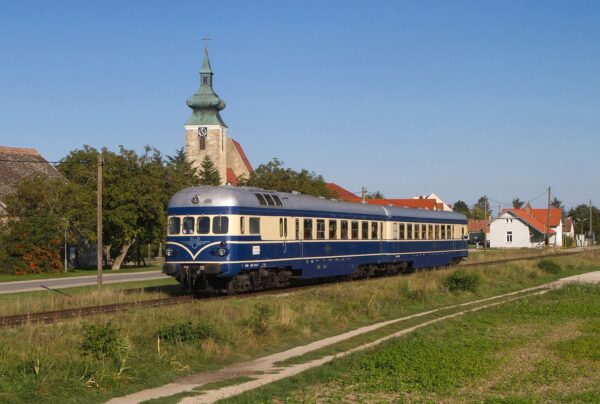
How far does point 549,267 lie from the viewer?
46.5 meters

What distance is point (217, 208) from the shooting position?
25.8 m

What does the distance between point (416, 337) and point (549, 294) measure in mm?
13621

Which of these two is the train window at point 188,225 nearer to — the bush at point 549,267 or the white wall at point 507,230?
the bush at point 549,267

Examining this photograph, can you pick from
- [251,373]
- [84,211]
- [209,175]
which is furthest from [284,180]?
[251,373]

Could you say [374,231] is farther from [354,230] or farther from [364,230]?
[354,230]

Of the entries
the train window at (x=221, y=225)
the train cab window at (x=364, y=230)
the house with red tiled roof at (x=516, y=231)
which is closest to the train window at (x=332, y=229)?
the train cab window at (x=364, y=230)

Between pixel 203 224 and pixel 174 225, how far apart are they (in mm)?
1364

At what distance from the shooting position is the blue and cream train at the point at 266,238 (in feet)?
84.5

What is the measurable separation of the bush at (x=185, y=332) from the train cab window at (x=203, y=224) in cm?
886

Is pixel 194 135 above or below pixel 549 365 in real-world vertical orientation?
above

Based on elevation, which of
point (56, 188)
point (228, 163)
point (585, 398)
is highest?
point (228, 163)

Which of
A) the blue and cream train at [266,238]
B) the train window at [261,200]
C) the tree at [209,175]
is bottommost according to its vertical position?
the blue and cream train at [266,238]

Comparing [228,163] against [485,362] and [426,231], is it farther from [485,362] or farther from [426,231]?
[485,362]

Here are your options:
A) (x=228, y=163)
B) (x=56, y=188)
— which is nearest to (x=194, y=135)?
(x=228, y=163)
